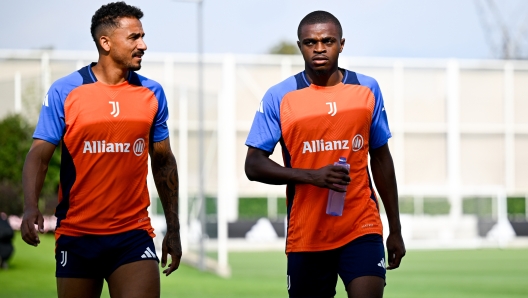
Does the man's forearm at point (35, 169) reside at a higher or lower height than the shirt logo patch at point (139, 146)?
lower

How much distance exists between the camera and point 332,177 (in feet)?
19.3

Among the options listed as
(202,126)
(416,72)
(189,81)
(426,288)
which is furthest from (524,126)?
(426,288)

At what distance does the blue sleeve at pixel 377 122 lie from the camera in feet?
21.1

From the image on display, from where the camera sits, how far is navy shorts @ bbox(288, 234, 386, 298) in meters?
6.22

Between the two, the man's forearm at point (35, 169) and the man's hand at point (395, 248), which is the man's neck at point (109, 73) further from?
the man's hand at point (395, 248)

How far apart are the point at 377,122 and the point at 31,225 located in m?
2.29

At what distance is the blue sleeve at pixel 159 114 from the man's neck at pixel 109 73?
17 cm

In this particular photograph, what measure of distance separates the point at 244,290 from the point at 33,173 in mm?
11219

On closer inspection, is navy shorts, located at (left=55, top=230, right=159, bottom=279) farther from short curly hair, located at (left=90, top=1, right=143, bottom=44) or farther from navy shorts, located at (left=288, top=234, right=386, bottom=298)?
short curly hair, located at (left=90, top=1, right=143, bottom=44)

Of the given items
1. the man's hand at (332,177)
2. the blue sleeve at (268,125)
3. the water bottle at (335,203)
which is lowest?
the water bottle at (335,203)

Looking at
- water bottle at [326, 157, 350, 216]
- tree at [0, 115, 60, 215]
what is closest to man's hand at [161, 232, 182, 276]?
water bottle at [326, 157, 350, 216]

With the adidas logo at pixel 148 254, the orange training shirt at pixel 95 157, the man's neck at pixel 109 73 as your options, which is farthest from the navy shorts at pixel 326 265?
the man's neck at pixel 109 73

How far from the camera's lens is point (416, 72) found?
47125mm

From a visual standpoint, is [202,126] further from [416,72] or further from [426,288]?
[416,72]
